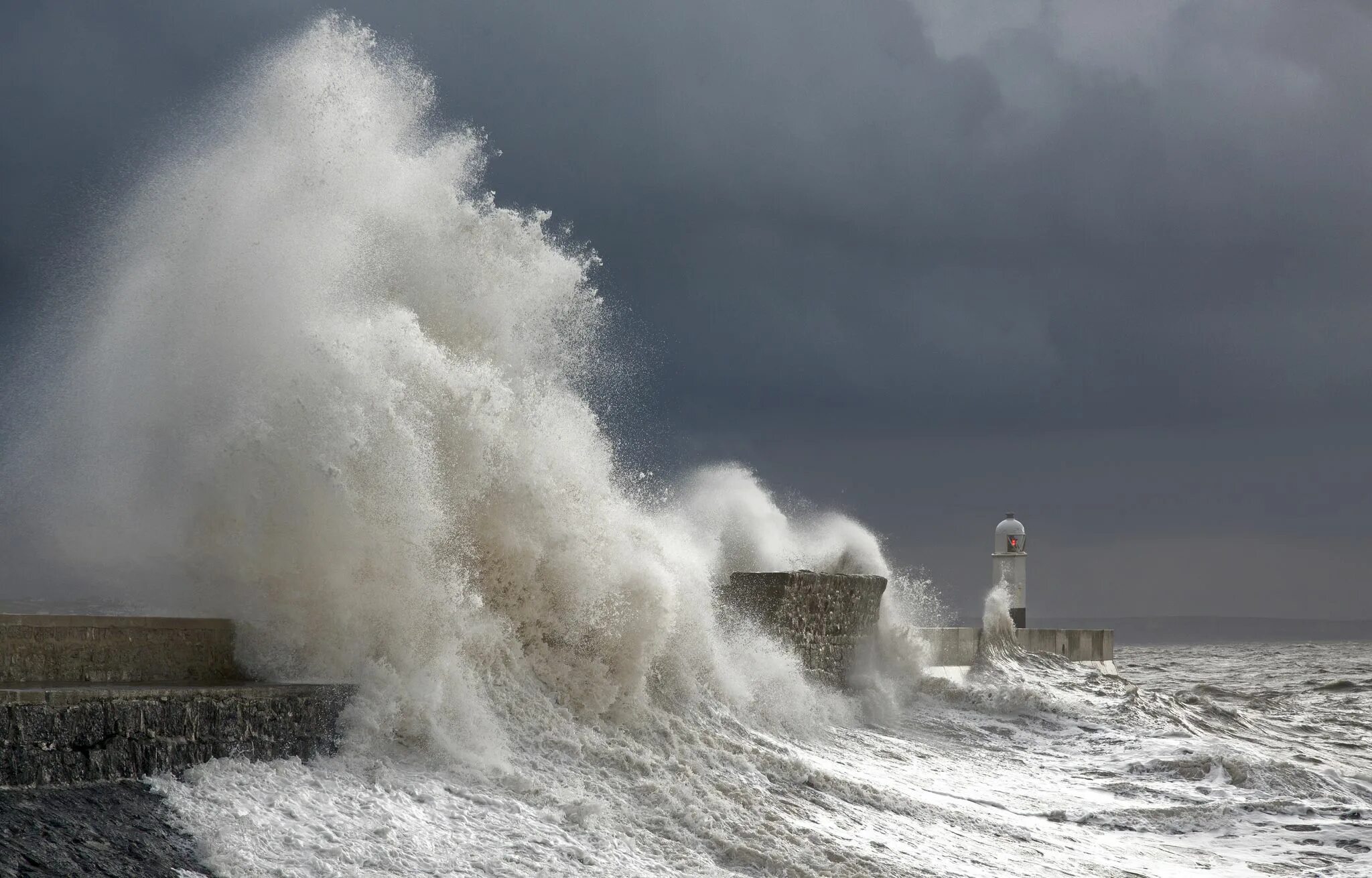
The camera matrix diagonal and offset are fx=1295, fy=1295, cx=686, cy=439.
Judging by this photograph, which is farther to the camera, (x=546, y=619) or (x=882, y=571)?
(x=882, y=571)

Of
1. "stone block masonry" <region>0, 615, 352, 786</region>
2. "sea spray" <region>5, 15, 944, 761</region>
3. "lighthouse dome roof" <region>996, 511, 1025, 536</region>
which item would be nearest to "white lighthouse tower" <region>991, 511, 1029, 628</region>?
"lighthouse dome roof" <region>996, 511, 1025, 536</region>

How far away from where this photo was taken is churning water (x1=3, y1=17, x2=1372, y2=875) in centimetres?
534

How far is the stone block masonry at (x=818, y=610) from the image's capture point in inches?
381

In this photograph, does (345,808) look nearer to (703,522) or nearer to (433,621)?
(433,621)

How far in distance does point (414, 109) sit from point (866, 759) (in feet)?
17.0

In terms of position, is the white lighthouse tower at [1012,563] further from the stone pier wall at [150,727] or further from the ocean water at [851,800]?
the stone pier wall at [150,727]

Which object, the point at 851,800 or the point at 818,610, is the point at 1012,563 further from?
the point at 851,800

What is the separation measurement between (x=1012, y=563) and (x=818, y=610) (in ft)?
23.0

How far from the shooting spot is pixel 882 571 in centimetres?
1302

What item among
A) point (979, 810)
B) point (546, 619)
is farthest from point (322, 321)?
point (979, 810)

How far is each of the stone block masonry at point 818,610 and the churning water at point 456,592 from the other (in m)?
0.41

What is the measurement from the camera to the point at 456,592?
6.26m

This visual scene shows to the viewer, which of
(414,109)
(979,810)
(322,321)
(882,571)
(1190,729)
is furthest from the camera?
(882,571)

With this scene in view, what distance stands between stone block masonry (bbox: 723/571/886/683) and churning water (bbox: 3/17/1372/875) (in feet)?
1.35
